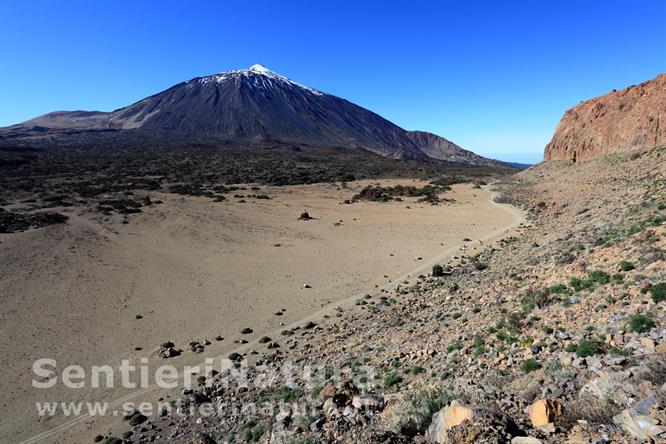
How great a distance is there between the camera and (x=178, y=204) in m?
33.1

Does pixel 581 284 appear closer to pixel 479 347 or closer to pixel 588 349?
pixel 479 347

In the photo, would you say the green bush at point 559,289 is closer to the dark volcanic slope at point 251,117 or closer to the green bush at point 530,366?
the green bush at point 530,366

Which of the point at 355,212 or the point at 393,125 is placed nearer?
the point at 355,212

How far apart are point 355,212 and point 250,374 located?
23.2 meters

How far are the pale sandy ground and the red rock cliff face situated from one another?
40.3ft

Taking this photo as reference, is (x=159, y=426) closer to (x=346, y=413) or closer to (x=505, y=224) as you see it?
(x=346, y=413)

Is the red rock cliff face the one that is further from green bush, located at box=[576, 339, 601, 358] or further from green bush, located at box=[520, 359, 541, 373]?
green bush, located at box=[520, 359, 541, 373]

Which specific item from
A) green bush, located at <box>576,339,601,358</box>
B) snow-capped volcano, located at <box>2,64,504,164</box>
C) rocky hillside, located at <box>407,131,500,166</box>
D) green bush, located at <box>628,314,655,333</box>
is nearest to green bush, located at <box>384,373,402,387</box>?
green bush, located at <box>576,339,601,358</box>

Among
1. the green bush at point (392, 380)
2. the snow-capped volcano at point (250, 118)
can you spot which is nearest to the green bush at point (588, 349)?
the green bush at point (392, 380)

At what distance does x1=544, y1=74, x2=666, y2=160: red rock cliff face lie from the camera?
30.2 meters

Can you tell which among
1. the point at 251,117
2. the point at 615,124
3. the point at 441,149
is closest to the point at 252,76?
the point at 251,117

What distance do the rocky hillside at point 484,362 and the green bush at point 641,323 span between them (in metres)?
0.02

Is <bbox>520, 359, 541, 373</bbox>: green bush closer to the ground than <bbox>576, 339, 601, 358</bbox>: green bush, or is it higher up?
closer to the ground

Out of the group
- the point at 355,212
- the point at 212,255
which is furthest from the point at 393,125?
the point at 212,255
